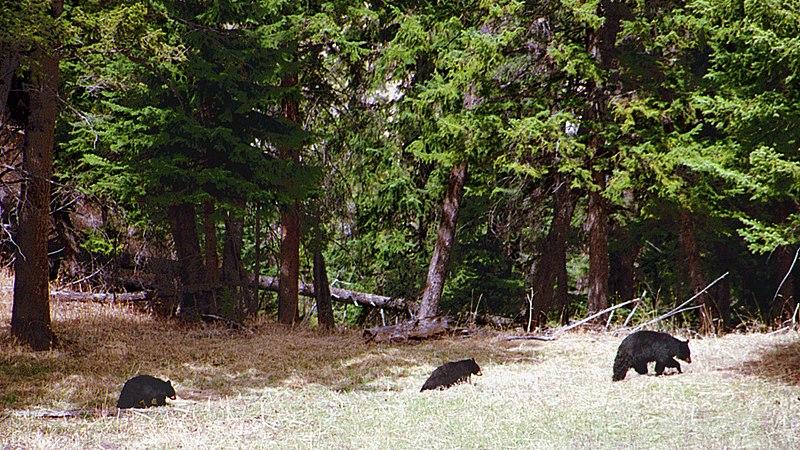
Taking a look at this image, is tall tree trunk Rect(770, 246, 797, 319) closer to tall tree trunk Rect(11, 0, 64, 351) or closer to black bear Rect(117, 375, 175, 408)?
black bear Rect(117, 375, 175, 408)

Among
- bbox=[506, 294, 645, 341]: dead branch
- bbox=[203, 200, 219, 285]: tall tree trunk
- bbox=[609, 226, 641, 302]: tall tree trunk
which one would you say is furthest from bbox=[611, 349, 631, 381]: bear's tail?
bbox=[609, 226, 641, 302]: tall tree trunk

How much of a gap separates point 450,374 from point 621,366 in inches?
88.7

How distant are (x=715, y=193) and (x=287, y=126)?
827 centimetres

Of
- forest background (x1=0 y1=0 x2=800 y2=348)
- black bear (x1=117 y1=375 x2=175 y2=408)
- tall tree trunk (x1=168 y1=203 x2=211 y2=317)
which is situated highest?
forest background (x1=0 y1=0 x2=800 y2=348)

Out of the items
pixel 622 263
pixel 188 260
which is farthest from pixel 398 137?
pixel 622 263

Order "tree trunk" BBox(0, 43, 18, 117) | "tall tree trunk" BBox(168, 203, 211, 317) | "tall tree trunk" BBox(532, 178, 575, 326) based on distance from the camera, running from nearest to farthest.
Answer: "tree trunk" BBox(0, 43, 18, 117), "tall tree trunk" BBox(168, 203, 211, 317), "tall tree trunk" BBox(532, 178, 575, 326)

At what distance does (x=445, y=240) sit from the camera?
16.2 metres

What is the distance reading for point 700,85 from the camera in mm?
13891

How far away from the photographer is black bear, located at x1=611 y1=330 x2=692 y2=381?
9.91m

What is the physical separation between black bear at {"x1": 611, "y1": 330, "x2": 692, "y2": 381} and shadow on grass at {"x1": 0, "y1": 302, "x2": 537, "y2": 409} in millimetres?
2361

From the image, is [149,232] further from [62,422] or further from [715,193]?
[715,193]

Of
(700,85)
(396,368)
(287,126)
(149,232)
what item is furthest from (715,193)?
(149,232)

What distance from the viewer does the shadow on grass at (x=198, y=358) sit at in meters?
10.2

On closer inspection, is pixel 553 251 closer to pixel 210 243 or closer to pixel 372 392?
pixel 372 392
